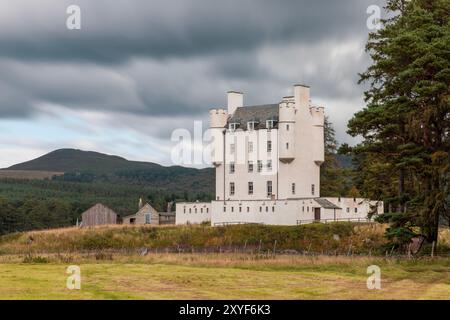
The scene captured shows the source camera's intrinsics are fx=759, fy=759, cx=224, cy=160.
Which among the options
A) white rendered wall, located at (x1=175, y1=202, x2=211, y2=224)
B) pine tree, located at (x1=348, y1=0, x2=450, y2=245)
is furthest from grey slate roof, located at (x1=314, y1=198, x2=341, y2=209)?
pine tree, located at (x1=348, y1=0, x2=450, y2=245)

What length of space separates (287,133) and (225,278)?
45973mm

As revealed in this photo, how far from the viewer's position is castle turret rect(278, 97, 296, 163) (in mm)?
81269

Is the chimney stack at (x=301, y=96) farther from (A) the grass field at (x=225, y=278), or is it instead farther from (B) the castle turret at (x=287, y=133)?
(A) the grass field at (x=225, y=278)

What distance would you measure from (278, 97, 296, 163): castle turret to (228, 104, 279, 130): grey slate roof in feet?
5.42

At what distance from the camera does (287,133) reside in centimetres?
8169

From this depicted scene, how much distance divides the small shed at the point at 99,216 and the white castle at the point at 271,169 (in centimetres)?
1147

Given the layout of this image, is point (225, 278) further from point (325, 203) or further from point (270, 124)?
point (270, 124)

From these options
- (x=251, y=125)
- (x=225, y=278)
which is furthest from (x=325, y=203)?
(x=225, y=278)

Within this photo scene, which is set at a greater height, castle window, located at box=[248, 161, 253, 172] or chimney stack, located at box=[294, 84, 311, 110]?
chimney stack, located at box=[294, 84, 311, 110]

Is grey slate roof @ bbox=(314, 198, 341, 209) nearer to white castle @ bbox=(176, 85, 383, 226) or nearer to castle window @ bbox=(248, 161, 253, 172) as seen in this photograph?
white castle @ bbox=(176, 85, 383, 226)

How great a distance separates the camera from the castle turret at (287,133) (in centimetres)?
8127

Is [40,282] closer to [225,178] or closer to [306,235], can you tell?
[306,235]

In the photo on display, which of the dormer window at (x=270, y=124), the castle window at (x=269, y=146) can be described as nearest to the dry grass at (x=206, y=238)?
the castle window at (x=269, y=146)
